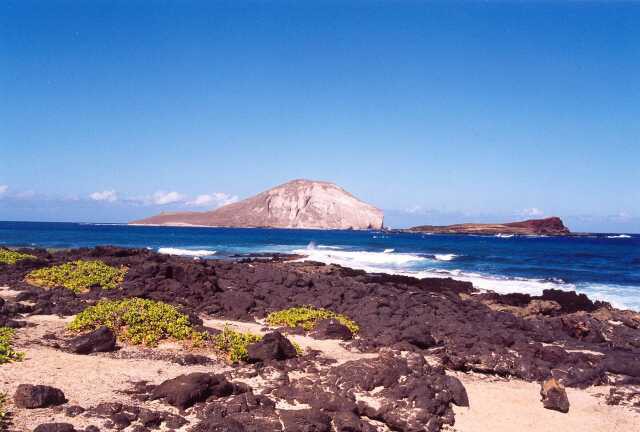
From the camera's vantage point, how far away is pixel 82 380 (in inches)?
304

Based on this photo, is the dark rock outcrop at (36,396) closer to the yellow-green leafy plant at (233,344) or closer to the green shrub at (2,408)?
the green shrub at (2,408)

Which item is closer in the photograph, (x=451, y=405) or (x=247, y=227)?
(x=451, y=405)

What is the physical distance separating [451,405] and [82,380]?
214 inches

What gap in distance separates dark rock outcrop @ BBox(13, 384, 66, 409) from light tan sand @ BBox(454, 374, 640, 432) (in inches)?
209

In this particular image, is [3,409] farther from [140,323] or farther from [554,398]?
[554,398]

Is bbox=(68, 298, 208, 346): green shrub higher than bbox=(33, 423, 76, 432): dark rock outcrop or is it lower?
higher

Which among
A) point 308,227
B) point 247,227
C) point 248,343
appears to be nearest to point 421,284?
point 248,343

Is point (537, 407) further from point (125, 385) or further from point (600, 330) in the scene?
point (600, 330)

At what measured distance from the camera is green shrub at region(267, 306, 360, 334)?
1287cm

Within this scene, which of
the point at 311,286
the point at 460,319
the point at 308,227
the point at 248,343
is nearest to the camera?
the point at 248,343

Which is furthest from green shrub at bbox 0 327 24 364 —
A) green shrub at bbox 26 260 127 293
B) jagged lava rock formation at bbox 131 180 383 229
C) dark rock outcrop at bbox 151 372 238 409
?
jagged lava rock formation at bbox 131 180 383 229

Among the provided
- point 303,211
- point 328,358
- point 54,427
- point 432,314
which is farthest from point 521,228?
point 54,427

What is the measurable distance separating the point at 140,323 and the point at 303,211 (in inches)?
5935

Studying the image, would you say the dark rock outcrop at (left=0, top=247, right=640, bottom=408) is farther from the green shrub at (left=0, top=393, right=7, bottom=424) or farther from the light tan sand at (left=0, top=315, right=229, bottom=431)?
the green shrub at (left=0, top=393, right=7, bottom=424)
